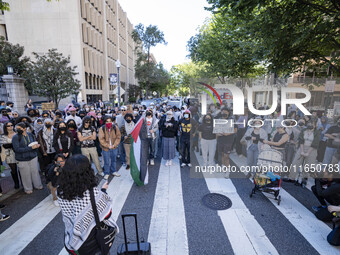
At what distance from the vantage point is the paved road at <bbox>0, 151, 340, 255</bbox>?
3.48 meters

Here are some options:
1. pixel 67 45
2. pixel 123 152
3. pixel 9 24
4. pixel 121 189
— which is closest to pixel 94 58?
pixel 67 45

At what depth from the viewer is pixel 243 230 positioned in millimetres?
3896

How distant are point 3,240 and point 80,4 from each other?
30625mm

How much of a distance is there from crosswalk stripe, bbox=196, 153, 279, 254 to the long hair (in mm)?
2830

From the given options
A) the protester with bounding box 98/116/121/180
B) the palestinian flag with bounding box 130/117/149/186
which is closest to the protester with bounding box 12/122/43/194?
the protester with bounding box 98/116/121/180

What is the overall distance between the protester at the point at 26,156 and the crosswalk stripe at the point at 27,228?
0.87m

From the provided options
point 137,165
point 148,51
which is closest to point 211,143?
point 137,165

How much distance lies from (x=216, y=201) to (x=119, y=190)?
272 cm

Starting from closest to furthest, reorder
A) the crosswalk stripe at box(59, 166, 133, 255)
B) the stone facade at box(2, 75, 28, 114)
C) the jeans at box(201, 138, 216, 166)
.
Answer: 1. the crosswalk stripe at box(59, 166, 133, 255)
2. the jeans at box(201, 138, 216, 166)
3. the stone facade at box(2, 75, 28, 114)

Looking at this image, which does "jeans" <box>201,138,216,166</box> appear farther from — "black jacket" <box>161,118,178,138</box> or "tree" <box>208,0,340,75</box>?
"tree" <box>208,0,340,75</box>

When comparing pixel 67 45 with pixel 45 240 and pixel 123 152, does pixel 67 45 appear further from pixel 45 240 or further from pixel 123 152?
pixel 45 240

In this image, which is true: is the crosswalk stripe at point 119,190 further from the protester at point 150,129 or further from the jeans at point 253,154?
the jeans at point 253,154

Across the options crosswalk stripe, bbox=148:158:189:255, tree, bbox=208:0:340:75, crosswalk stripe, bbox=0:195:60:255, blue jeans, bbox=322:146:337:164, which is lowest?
crosswalk stripe, bbox=0:195:60:255

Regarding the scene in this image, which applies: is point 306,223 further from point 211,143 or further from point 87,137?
point 87,137
